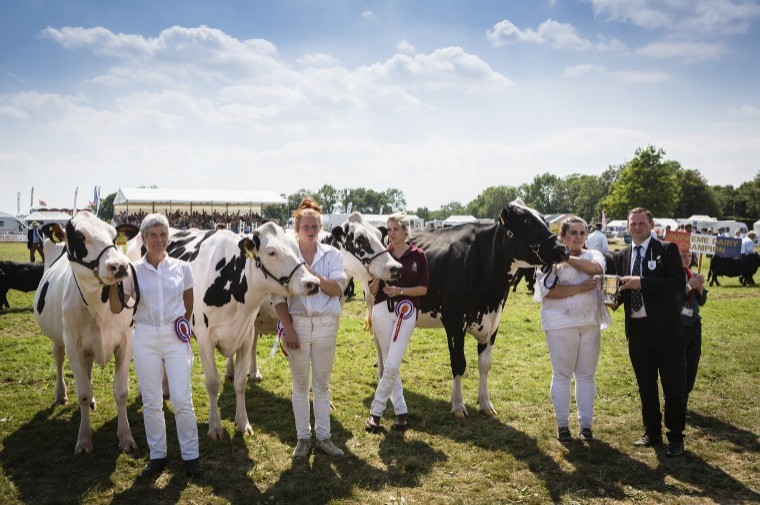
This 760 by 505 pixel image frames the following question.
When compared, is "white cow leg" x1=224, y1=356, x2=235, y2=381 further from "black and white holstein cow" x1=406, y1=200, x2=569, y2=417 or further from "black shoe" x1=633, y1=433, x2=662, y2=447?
"black shoe" x1=633, y1=433, x2=662, y2=447

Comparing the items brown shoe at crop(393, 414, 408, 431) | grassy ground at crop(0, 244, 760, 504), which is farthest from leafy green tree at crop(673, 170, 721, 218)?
brown shoe at crop(393, 414, 408, 431)

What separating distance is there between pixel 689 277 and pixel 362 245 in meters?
3.80

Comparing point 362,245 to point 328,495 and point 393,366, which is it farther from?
point 328,495

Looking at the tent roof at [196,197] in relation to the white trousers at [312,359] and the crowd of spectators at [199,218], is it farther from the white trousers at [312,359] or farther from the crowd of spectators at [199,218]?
the white trousers at [312,359]

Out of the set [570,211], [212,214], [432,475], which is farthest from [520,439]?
[570,211]

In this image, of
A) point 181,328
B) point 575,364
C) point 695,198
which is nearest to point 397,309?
point 575,364

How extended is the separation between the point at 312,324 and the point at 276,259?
26.5 inches

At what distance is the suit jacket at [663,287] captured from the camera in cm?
503

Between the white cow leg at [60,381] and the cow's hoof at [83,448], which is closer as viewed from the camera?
the cow's hoof at [83,448]

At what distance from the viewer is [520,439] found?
5.57 metres

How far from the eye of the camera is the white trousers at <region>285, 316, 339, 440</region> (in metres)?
4.80

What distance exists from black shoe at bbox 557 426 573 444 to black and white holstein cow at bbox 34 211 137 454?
427 cm

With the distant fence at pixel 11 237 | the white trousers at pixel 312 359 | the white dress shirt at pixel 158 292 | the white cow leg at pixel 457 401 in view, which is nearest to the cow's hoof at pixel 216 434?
the white trousers at pixel 312 359

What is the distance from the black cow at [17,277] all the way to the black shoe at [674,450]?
13.7 meters
